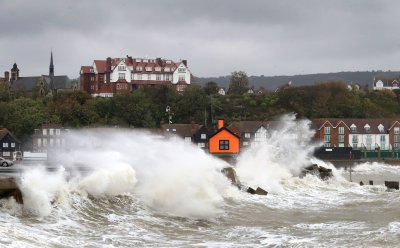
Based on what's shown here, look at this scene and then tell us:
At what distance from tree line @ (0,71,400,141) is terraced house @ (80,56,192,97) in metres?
6.42

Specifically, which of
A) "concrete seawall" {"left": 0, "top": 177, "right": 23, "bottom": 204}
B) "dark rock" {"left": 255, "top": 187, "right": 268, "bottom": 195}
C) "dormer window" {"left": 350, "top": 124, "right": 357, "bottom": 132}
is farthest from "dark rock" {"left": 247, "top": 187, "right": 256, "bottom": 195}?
"dormer window" {"left": 350, "top": 124, "right": 357, "bottom": 132}

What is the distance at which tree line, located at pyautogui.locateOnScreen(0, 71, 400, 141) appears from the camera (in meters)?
85.9

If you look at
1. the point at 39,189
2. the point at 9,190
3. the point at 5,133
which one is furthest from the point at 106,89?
the point at 9,190

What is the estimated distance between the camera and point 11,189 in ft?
73.7

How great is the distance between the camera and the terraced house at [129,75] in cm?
10825

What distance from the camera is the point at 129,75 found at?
109375 mm

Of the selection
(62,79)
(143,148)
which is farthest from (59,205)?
(62,79)

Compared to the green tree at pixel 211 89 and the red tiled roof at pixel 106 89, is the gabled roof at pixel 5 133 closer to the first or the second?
the red tiled roof at pixel 106 89

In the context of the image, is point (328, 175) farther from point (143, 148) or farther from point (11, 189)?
point (11, 189)

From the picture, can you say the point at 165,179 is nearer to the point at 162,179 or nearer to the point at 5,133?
the point at 162,179

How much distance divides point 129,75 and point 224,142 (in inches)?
1272

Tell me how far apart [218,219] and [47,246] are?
9533mm

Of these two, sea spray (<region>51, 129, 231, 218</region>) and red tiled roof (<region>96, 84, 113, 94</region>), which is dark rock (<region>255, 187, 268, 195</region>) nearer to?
sea spray (<region>51, 129, 231, 218</region>)

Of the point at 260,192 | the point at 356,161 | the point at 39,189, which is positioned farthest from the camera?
the point at 356,161
